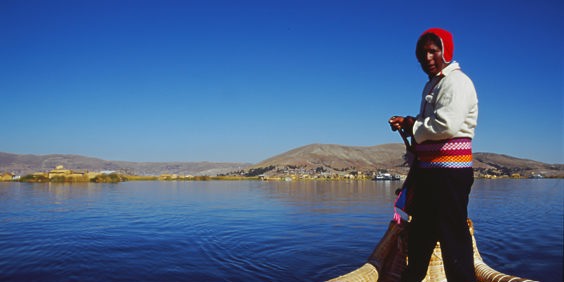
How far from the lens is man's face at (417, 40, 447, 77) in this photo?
2879mm

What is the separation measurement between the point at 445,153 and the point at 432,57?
0.73 metres

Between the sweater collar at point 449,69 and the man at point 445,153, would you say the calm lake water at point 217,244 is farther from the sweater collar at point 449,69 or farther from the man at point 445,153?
the sweater collar at point 449,69

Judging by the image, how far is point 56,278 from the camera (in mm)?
5629

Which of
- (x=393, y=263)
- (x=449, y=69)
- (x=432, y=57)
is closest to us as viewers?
(x=449, y=69)

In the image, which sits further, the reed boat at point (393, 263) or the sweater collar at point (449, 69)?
the reed boat at point (393, 263)

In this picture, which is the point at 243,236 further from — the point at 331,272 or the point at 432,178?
the point at 432,178

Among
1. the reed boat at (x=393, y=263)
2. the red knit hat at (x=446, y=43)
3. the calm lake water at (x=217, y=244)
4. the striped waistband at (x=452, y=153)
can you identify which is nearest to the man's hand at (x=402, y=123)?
the striped waistband at (x=452, y=153)

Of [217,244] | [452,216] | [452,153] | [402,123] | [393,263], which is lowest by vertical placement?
[217,244]

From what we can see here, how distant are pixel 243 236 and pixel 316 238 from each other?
1684 mm

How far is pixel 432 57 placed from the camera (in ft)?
9.55

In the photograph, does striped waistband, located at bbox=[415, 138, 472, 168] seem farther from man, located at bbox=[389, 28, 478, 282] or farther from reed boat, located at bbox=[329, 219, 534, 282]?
reed boat, located at bbox=[329, 219, 534, 282]

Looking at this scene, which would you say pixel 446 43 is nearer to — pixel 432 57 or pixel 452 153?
pixel 432 57

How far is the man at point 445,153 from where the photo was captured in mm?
2607

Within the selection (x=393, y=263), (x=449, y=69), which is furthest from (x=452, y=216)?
(x=393, y=263)
